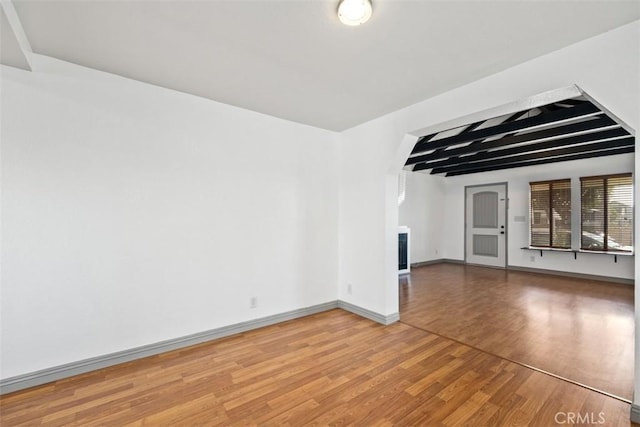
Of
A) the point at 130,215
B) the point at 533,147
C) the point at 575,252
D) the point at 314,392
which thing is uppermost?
the point at 533,147

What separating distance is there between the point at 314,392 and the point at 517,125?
4489 millimetres

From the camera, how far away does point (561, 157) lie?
19.2 feet

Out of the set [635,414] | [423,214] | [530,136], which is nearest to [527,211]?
[423,214]

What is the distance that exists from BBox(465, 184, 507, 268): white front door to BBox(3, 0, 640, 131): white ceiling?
5.71 meters

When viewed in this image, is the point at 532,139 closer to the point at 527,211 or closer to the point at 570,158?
the point at 570,158

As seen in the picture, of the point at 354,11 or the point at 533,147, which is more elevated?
the point at 533,147

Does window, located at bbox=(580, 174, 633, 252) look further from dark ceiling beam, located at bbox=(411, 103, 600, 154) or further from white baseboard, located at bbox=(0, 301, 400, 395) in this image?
white baseboard, located at bbox=(0, 301, 400, 395)

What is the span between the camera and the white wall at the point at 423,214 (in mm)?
7414

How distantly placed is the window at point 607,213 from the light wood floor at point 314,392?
5134 mm

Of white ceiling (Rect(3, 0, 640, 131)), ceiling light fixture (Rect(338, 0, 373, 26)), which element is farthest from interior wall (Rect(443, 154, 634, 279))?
ceiling light fixture (Rect(338, 0, 373, 26))

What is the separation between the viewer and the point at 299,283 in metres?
3.76

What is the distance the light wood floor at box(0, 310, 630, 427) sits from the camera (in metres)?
1.85

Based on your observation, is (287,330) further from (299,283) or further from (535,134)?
(535,134)

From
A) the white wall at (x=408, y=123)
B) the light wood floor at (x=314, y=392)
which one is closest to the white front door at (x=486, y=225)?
the white wall at (x=408, y=123)
